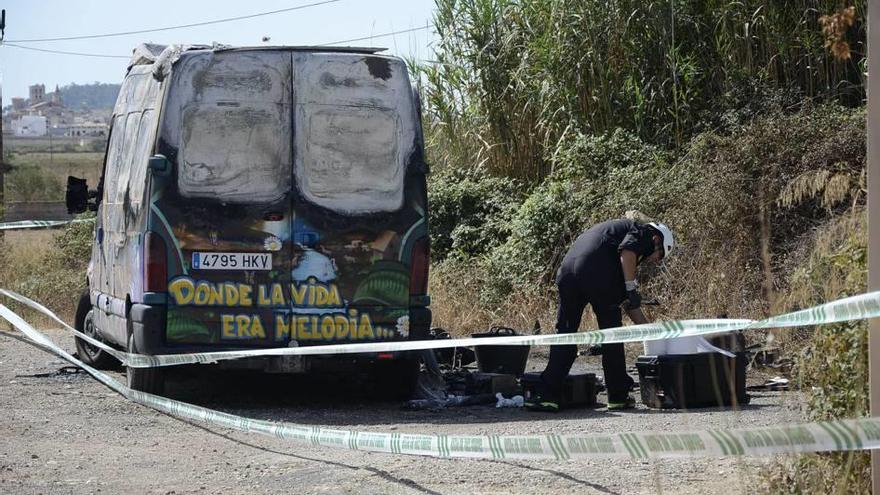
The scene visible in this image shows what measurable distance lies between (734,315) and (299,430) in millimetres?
7162

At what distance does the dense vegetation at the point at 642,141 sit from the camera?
14.4 m

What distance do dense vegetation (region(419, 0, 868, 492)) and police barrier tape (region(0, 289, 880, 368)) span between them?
4.91 meters

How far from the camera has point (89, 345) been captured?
13.5 m

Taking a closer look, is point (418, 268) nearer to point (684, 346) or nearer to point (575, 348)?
point (575, 348)

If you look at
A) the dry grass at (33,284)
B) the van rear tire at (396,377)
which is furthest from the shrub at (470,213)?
the van rear tire at (396,377)

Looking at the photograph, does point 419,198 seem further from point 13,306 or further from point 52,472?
point 13,306

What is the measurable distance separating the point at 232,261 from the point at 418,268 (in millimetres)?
1426

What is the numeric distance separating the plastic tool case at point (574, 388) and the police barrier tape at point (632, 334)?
1.90 m

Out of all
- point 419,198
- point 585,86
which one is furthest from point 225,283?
point 585,86

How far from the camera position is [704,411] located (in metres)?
9.91

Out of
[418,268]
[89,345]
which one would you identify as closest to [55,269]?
[89,345]

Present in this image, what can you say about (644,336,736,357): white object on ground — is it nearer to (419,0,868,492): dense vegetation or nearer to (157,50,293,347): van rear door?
(419,0,868,492): dense vegetation

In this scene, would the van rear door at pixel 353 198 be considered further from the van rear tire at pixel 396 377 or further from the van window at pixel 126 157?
the van window at pixel 126 157

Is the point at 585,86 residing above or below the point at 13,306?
above
